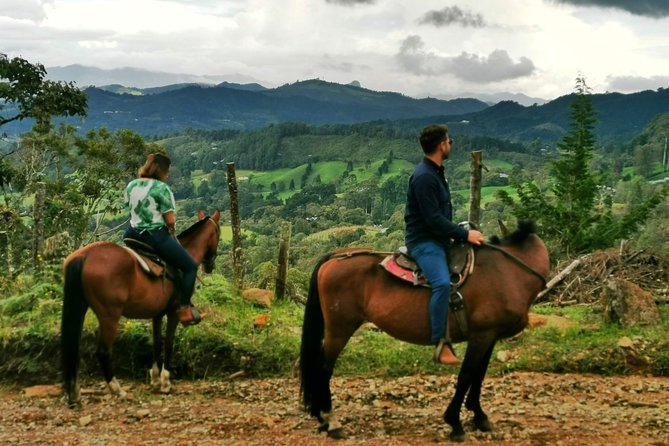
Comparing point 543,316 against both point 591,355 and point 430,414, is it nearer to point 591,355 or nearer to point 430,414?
point 591,355

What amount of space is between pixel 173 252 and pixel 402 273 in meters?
2.92

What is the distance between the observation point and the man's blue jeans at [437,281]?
17.5 feet

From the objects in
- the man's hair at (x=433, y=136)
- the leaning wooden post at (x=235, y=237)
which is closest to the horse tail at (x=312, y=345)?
the man's hair at (x=433, y=136)

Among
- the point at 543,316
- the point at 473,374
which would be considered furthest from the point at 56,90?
the point at 473,374

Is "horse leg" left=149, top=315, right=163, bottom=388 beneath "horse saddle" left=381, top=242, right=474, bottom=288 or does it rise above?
beneath

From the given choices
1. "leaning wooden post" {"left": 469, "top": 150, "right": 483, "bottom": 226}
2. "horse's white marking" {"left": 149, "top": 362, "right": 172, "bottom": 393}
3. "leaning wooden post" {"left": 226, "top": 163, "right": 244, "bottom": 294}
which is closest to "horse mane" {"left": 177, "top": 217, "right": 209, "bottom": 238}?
"horse's white marking" {"left": 149, "top": 362, "right": 172, "bottom": 393}

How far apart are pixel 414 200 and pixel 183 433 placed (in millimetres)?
3248

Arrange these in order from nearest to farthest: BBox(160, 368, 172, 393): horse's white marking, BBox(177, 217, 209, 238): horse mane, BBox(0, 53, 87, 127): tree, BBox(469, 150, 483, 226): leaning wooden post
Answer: BBox(160, 368, 172, 393): horse's white marking < BBox(177, 217, 209, 238): horse mane < BBox(469, 150, 483, 226): leaning wooden post < BBox(0, 53, 87, 127): tree

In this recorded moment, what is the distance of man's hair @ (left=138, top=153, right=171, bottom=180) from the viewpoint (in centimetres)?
698

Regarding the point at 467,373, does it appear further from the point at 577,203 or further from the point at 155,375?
the point at 577,203

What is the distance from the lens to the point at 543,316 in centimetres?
923

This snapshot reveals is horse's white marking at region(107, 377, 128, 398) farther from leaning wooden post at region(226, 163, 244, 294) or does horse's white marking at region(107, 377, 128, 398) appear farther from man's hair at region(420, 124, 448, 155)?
man's hair at region(420, 124, 448, 155)

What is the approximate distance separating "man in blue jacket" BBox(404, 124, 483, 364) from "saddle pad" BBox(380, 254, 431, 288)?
0.40 feet

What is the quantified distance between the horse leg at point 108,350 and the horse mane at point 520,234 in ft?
14.0
